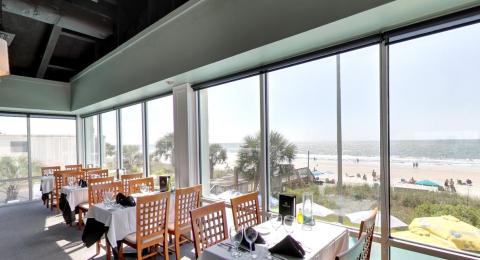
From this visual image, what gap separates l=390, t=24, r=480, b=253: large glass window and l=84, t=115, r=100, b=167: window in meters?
7.19

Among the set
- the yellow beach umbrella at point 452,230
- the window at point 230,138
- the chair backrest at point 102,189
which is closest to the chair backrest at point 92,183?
the chair backrest at point 102,189

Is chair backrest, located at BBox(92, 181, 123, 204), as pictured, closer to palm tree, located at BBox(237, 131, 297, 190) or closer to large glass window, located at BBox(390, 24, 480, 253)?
palm tree, located at BBox(237, 131, 297, 190)

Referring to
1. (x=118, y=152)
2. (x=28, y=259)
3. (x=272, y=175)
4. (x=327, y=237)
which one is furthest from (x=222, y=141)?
(x=118, y=152)

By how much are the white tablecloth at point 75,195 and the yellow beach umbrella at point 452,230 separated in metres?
4.88

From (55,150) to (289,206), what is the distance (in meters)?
7.43

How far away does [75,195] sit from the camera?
4.43 meters

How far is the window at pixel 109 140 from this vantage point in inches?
248

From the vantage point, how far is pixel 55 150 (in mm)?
7211

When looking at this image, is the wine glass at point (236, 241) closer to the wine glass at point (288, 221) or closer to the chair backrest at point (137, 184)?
the wine glass at point (288, 221)

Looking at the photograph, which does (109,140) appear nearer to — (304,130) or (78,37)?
(78,37)

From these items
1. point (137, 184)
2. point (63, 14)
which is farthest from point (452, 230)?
point (63, 14)

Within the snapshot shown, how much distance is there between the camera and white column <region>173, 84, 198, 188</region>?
13.1 ft

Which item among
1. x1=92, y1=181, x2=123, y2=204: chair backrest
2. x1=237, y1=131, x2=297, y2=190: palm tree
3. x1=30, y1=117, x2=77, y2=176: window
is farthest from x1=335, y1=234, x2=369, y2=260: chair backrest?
x1=30, y1=117, x2=77, y2=176: window

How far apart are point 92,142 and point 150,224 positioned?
5.59 meters
